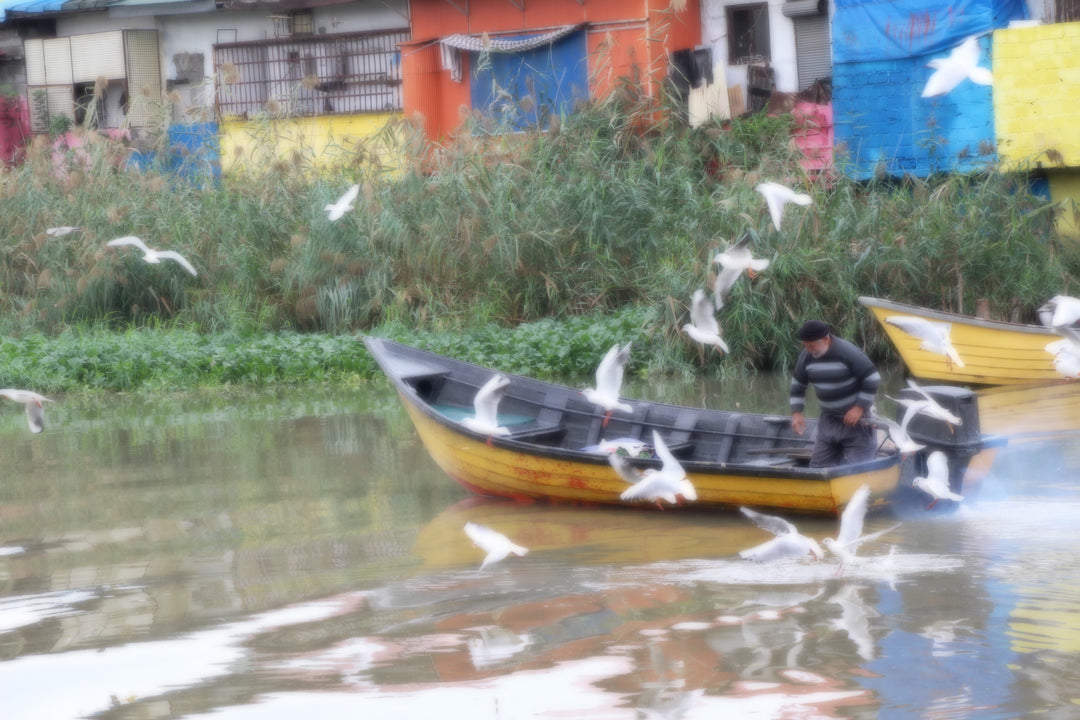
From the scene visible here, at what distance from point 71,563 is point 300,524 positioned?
153cm

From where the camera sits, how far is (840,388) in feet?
25.9

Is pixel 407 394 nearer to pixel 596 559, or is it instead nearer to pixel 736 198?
pixel 596 559

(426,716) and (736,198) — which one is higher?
(736,198)

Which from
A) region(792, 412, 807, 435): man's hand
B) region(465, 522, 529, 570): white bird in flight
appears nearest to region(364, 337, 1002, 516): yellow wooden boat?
region(792, 412, 807, 435): man's hand

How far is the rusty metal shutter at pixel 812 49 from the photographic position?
18328 mm

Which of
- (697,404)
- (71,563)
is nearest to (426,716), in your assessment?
(71,563)

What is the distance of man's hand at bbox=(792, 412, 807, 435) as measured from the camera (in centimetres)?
833

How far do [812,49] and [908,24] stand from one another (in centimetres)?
169

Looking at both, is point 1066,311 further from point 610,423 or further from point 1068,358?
point 610,423

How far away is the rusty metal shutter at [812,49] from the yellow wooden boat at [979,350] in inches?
248

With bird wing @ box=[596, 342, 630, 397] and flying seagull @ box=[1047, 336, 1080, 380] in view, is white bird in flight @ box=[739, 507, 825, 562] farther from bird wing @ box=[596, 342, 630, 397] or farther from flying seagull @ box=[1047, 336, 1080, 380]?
flying seagull @ box=[1047, 336, 1080, 380]

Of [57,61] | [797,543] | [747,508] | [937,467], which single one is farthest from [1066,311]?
[57,61]

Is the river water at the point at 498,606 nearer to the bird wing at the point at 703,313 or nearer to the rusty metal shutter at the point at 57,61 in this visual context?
the bird wing at the point at 703,313

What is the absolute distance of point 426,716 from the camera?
17.0ft
